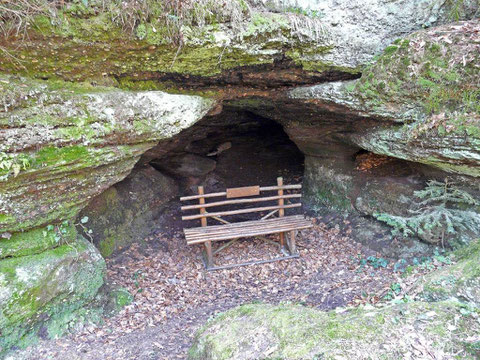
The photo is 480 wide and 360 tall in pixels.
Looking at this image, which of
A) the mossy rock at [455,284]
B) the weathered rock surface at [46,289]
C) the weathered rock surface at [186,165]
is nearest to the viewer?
the mossy rock at [455,284]

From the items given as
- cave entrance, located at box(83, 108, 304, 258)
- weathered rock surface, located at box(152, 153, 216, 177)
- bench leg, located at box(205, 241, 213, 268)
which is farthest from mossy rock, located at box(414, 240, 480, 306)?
weathered rock surface, located at box(152, 153, 216, 177)

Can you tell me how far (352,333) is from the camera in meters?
2.74

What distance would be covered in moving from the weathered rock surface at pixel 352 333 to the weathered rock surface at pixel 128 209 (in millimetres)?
3989

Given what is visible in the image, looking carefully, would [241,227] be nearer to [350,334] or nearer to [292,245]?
[292,245]

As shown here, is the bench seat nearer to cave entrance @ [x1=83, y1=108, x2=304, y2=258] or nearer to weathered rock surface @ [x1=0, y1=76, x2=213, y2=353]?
cave entrance @ [x1=83, y1=108, x2=304, y2=258]

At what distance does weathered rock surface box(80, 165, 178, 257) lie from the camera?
6508 millimetres

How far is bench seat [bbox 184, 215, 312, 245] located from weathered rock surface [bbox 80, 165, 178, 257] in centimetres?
170

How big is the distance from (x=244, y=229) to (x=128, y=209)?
A: 2.91 metres

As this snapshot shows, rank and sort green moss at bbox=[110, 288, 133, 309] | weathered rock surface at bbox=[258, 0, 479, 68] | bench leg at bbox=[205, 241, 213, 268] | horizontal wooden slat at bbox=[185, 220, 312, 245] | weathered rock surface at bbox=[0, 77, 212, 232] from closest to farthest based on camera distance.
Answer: weathered rock surface at bbox=[0, 77, 212, 232], weathered rock surface at bbox=[258, 0, 479, 68], green moss at bbox=[110, 288, 133, 309], horizontal wooden slat at bbox=[185, 220, 312, 245], bench leg at bbox=[205, 241, 213, 268]

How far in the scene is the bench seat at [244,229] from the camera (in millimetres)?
6133

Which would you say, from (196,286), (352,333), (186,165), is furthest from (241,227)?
(352,333)

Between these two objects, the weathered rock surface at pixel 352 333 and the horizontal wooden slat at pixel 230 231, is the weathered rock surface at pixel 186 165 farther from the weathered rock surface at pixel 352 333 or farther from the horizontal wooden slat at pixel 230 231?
the weathered rock surface at pixel 352 333

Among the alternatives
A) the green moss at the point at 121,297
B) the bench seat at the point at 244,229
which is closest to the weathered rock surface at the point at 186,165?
the bench seat at the point at 244,229

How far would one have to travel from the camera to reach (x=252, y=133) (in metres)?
11.1
